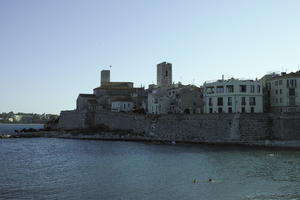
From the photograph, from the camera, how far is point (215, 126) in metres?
57.9

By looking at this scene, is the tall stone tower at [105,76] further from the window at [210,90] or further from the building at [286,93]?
the building at [286,93]

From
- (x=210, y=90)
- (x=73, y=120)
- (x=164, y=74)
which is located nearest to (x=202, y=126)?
(x=210, y=90)

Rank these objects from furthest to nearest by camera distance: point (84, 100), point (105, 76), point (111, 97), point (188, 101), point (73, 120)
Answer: point (105, 76), point (84, 100), point (111, 97), point (73, 120), point (188, 101)

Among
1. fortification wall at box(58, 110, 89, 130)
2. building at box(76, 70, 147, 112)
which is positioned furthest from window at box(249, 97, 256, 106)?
fortification wall at box(58, 110, 89, 130)

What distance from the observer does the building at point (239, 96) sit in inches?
2389

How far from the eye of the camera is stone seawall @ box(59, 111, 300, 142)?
172ft

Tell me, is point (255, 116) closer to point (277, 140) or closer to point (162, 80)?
point (277, 140)

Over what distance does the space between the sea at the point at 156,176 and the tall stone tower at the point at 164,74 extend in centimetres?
6714

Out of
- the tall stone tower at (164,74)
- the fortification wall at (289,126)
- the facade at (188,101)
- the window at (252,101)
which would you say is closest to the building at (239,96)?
the window at (252,101)

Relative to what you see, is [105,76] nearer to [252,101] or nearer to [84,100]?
[84,100]

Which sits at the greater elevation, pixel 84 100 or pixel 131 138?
pixel 84 100

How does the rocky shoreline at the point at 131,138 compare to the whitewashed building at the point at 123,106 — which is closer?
the rocky shoreline at the point at 131,138

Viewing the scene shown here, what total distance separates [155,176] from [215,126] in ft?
99.5

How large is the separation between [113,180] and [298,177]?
1616 centimetres
